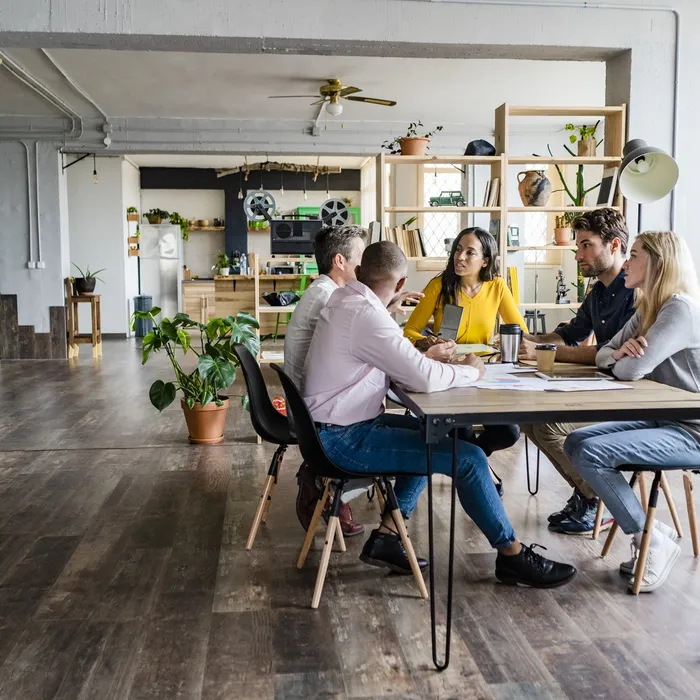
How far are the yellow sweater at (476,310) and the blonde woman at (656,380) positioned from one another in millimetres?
1062

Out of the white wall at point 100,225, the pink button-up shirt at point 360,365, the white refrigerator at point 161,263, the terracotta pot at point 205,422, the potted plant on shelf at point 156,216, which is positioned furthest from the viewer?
the potted plant on shelf at point 156,216

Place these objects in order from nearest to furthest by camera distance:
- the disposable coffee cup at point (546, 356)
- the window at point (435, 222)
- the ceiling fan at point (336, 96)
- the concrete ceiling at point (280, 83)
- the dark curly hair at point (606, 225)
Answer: the disposable coffee cup at point (546, 356) → the dark curly hair at point (606, 225) → the concrete ceiling at point (280, 83) → the ceiling fan at point (336, 96) → the window at point (435, 222)

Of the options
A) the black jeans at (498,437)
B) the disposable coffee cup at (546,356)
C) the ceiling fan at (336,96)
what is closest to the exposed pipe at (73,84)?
the ceiling fan at (336,96)

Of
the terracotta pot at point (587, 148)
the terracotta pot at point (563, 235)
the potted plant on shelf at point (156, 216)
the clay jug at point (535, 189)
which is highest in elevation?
the potted plant on shelf at point (156, 216)

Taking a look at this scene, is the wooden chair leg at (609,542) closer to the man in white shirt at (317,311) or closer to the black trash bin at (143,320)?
the man in white shirt at (317,311)

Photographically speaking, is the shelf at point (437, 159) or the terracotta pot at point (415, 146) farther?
the terracotta pot at point (415, 146)

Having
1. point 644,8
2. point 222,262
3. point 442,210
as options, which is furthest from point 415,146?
point 222,262

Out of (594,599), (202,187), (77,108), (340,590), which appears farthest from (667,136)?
(202,187)

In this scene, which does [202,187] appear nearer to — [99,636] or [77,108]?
[77,108]

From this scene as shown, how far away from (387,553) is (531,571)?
0.51 m

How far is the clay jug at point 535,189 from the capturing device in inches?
206

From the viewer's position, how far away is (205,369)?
15.2 ft

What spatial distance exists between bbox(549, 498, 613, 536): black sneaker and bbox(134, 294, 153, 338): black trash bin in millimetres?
10804

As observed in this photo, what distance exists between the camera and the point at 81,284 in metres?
10.6
